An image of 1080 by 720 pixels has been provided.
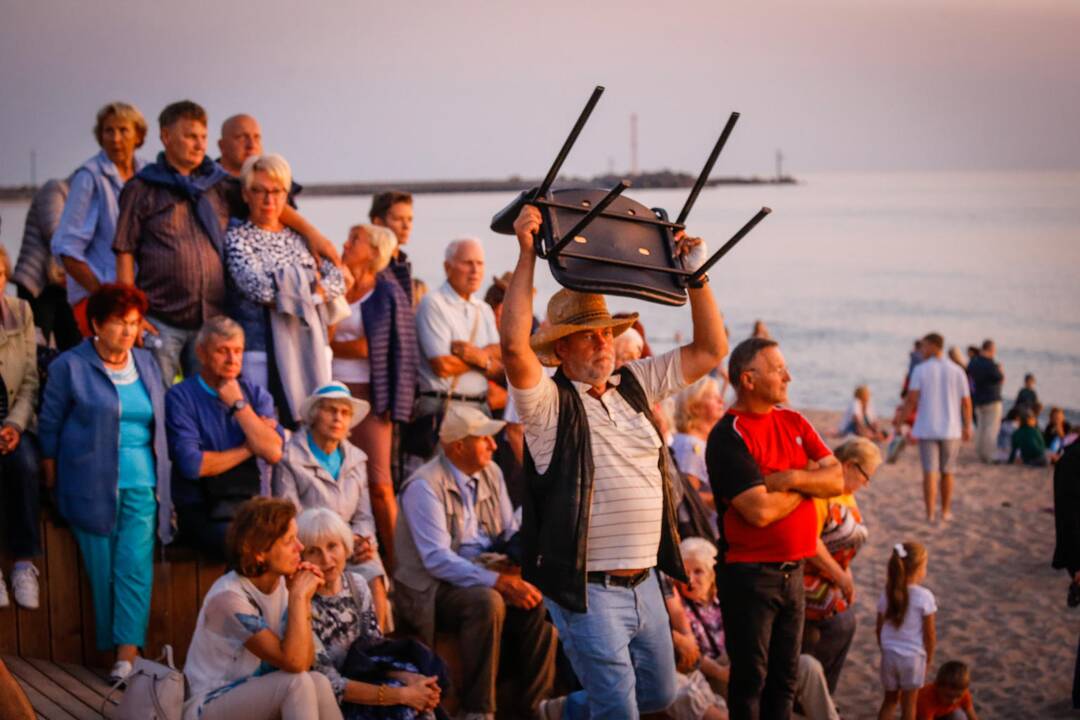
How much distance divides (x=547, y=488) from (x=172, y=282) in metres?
2.65

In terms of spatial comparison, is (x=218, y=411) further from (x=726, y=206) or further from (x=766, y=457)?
(x=726, y=206)

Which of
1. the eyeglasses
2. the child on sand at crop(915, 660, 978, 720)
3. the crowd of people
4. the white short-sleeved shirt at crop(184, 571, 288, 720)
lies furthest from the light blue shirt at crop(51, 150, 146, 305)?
the child on sand at crop(915, 660, 978, 720)

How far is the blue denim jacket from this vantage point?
5008mm

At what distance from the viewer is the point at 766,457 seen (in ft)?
15.2

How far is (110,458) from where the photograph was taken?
16.5ft

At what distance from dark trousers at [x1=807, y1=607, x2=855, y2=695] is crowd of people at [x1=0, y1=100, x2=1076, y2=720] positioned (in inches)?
0.5

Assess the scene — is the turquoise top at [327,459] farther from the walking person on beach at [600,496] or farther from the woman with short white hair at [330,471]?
the walking person on beach at [600,496]

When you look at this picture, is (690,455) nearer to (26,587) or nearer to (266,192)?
(266,192)

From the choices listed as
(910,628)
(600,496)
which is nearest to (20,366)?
(600,496)

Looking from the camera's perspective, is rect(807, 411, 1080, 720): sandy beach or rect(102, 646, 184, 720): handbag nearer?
rect(102, 646, 184, 720): handbag

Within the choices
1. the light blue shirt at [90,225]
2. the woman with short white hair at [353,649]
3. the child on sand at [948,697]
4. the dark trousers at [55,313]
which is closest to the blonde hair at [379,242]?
the light blue shirt at [90,225]

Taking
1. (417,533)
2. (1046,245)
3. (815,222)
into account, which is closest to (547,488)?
(417,533)

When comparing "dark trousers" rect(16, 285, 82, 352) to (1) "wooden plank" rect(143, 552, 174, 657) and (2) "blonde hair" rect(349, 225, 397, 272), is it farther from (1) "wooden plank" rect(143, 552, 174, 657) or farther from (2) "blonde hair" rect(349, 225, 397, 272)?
(1) "wooden plank" rect(143, 552, 174, 657)

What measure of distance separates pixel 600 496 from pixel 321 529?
1.23m
